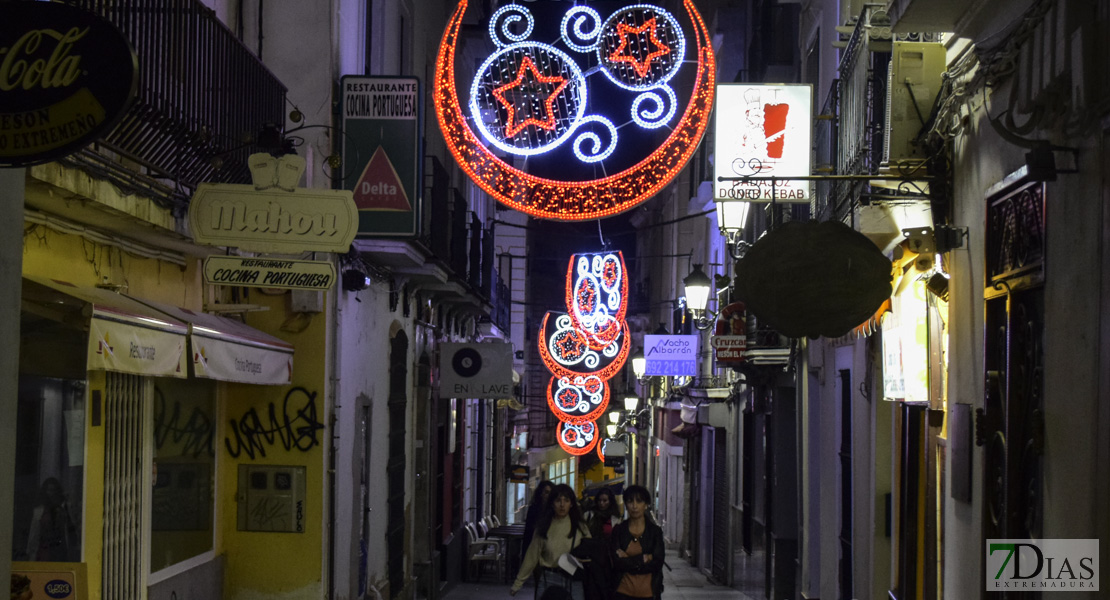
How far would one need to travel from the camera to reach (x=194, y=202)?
27.3ft

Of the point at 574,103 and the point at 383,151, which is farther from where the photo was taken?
the point at 383,151

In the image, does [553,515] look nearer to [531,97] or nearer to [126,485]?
[126,485]

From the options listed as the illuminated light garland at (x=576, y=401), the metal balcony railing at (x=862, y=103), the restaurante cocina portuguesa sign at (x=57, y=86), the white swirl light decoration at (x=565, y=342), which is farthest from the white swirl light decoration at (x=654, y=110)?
the illuminated light garland at (x=576, y=401)

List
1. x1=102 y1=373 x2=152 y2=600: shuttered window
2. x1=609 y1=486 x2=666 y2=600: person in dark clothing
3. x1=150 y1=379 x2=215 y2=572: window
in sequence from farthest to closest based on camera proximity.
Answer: x1=609 y1=486 x2=666 y2=600: person in dark clothing, x1=150 y1=379 x2=215 y2=572: window, x1=102 y1=373 x2=152 y2=600: shuttered window

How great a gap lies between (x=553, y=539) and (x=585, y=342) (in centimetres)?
1734

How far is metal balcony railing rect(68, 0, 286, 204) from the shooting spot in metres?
7.97

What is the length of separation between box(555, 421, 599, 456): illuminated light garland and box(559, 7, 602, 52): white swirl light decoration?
26.2 m

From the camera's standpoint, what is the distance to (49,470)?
7.50 m

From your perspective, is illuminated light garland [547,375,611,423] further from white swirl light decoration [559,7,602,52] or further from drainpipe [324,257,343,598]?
white swirl light decoration [559,7,602,52]

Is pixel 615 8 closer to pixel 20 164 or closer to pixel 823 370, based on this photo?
pixel 823 370

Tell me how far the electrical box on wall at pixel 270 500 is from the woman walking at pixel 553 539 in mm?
2471

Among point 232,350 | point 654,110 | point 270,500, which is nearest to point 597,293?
point 654,110

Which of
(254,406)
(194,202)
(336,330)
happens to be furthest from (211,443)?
(194,202)

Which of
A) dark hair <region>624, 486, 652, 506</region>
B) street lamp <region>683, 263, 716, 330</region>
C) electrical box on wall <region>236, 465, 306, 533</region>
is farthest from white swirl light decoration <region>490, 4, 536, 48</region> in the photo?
street lamp <region>683, 263, 716, 330</region>
